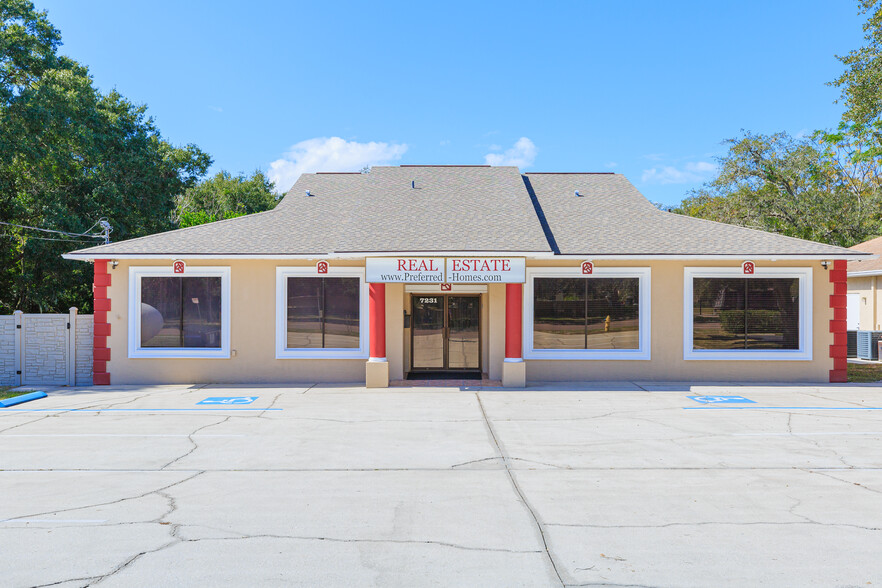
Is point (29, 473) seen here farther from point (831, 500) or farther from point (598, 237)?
point (598, 237)

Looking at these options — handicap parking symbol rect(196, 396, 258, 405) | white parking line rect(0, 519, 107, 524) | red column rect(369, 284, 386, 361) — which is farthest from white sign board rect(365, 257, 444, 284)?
white parking line rect(0, 519, 107, 524)

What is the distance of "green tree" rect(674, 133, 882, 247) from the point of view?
30078mm

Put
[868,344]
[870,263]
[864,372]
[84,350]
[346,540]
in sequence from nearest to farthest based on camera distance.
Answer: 1. [346,540]
2. [84,350]
3. [864,372]
4. [868,344]
5. [870,263]

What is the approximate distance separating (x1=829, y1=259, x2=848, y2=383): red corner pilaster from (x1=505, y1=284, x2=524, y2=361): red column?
8169 millimetres

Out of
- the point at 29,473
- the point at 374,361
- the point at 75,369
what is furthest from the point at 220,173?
the point at 29,473

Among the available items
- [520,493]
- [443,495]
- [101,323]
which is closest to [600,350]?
[520,493]

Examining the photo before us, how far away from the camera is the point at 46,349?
48.0ft

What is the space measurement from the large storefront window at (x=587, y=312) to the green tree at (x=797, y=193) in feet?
62.8

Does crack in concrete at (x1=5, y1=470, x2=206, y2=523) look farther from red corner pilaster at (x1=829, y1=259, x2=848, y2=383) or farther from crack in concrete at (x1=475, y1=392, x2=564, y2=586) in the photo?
red corner pilaster at (x1=829, y1=259, x2=848, y2=383)

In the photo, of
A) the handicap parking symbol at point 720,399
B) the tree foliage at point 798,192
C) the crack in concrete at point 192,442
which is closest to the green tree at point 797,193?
the tree foliage at point 798,192

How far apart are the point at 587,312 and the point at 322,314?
6828 mm

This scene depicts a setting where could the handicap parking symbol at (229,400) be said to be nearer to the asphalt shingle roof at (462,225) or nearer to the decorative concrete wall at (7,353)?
the asphalt shingle roof at (462,225)

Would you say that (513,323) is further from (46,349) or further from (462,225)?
(46,349)

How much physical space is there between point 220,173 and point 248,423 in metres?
47.8
